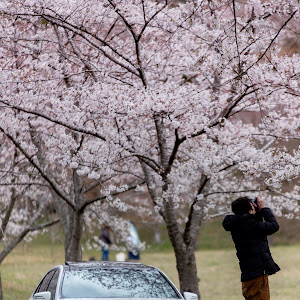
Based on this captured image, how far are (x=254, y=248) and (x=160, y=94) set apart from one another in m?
2.39

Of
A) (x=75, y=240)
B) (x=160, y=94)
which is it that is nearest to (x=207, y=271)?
(x=75, y=240)

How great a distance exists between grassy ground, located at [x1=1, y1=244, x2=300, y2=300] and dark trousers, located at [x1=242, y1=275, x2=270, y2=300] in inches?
239

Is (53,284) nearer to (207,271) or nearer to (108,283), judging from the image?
(108,283)

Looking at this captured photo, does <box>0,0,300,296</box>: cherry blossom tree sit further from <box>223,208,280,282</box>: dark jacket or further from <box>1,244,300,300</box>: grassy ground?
<box>1,244,300,300</box>: grassy ground

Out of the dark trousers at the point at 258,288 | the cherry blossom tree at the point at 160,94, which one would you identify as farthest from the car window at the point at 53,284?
the dark trousers at the point at 258,288

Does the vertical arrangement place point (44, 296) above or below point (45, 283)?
below

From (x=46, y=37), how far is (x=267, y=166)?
188 inches

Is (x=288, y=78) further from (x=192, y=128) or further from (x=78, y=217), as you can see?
(x=78, y=217)

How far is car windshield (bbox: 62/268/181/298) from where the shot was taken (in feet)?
20.3

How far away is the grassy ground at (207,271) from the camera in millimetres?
18750

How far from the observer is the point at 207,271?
1016 inches

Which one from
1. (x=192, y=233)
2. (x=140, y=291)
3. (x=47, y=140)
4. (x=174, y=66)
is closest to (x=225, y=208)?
(x=192, y=233)

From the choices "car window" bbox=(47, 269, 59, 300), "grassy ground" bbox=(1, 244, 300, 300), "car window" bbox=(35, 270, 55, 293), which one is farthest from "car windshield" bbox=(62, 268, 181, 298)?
"grassy ground" bbox=(1, 244, 300, 300)

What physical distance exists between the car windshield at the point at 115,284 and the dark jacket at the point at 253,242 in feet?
3.08
